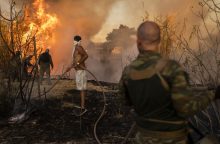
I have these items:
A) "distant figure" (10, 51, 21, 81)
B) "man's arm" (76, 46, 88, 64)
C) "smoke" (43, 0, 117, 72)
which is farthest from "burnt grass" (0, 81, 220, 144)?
"smoke" (43, 0, 117, 72)

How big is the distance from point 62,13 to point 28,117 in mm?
28985

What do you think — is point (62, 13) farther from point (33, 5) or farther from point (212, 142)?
point (212, 142)

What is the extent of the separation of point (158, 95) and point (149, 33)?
1.69ft

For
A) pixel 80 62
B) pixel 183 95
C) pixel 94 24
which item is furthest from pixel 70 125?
pixel 94 24

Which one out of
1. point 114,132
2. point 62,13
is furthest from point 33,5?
point 114,132

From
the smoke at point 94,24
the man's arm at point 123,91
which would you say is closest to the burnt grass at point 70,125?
the man's arm at point 123,91

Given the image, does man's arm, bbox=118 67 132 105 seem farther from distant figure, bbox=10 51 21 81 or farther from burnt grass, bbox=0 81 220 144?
distant figure, bbox=10 51 21 81

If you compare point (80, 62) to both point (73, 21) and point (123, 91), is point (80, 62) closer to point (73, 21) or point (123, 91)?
point (123, 91)

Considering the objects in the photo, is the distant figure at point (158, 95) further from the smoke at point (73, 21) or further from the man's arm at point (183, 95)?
the smoke at point (73, 21)

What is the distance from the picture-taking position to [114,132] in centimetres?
985

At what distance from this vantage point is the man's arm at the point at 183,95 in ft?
11.8

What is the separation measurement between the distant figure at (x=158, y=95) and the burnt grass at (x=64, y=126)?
5.33 meters

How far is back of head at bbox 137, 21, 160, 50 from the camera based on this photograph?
3734 millimetres

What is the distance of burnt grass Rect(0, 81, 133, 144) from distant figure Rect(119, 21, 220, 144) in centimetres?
533
